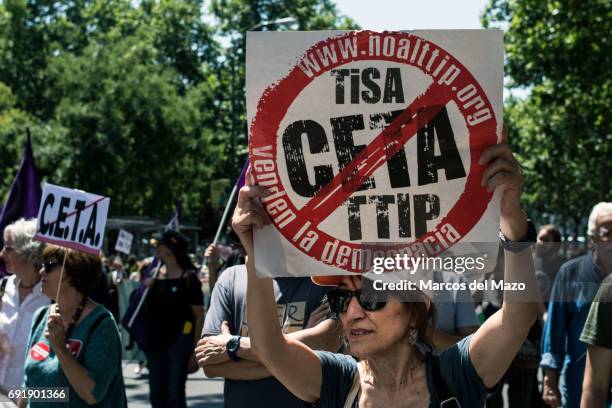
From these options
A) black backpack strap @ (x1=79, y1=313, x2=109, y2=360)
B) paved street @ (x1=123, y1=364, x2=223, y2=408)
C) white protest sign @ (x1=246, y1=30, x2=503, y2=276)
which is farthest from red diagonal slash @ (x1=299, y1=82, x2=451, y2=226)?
paved street @ (x1=123, y1=364, x2=223, y2=408)

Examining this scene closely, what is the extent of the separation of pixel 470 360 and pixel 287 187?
2.52 feet

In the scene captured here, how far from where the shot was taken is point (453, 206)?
263cm

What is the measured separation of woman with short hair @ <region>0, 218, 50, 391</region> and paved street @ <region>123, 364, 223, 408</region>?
222 inches

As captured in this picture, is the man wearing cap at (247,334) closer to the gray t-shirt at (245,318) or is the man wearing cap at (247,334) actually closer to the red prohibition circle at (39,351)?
the gray t-shirt at (245,318)

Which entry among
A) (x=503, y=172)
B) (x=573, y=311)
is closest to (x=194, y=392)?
(x=573, y=311)

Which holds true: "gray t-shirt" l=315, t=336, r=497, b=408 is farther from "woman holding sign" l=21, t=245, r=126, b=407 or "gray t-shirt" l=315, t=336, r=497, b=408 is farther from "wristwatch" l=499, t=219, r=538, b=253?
"woman holding sign" l=21, t=245, r=126, b=407

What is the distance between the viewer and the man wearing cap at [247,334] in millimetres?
4258

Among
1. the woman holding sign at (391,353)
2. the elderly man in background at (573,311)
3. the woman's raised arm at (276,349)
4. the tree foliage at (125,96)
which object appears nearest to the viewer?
the woman holding sign at (391,353)

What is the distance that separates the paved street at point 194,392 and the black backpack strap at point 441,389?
8.51 meters

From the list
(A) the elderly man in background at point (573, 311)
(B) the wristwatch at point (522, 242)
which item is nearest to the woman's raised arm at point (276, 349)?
(B) the wristwatch at point (522, 242)

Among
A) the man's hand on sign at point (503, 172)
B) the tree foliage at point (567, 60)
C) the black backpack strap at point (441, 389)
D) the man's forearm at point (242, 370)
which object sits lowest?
the man's forearm at point (242, 370)

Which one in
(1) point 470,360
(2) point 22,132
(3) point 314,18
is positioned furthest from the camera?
(3) point 314,18

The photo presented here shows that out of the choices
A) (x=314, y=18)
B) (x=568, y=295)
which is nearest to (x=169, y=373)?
(x=568, y=295)

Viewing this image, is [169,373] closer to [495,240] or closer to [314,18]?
[495,240]
